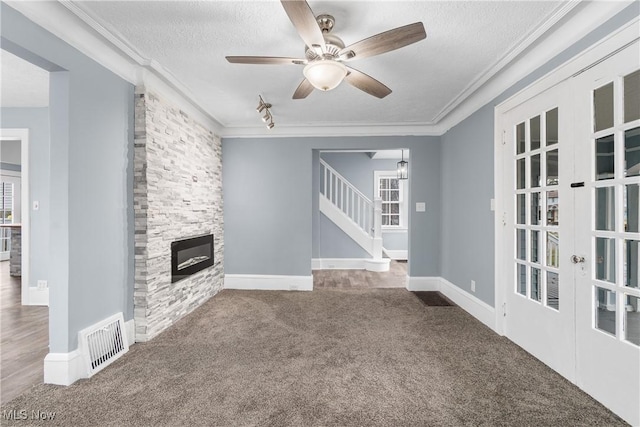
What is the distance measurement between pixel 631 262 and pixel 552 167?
87 cm

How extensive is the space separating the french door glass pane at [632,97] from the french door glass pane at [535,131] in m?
0.73

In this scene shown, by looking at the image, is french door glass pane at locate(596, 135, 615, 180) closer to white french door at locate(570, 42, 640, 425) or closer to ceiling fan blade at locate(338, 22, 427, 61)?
white french door at locate(570, 42, 640, 425)

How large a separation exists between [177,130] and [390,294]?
3.60m

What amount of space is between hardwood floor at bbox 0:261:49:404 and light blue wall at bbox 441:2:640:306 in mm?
4082

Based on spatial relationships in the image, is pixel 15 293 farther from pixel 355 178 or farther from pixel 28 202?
pixel 355 178

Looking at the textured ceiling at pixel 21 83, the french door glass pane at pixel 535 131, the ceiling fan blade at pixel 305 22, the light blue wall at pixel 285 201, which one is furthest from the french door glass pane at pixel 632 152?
the textured ceiling at pixel 21 83

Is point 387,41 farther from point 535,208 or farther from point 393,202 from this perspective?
point 393,202

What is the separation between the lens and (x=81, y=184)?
2203mm

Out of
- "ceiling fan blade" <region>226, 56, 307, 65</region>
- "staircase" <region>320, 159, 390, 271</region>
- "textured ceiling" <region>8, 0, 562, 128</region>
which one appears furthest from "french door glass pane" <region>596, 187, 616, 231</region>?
"staircase" <region>320, 159, 390, 271</region>

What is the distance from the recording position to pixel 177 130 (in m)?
3.31

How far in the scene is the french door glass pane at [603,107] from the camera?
1.83m

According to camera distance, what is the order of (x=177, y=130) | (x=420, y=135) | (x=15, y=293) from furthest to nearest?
(x=420, y=135) → (x=15, y=293) → (x=177, y=130)

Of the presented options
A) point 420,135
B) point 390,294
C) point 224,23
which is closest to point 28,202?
point 224,23

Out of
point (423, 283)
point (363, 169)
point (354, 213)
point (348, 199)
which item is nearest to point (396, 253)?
point (354, 213)
